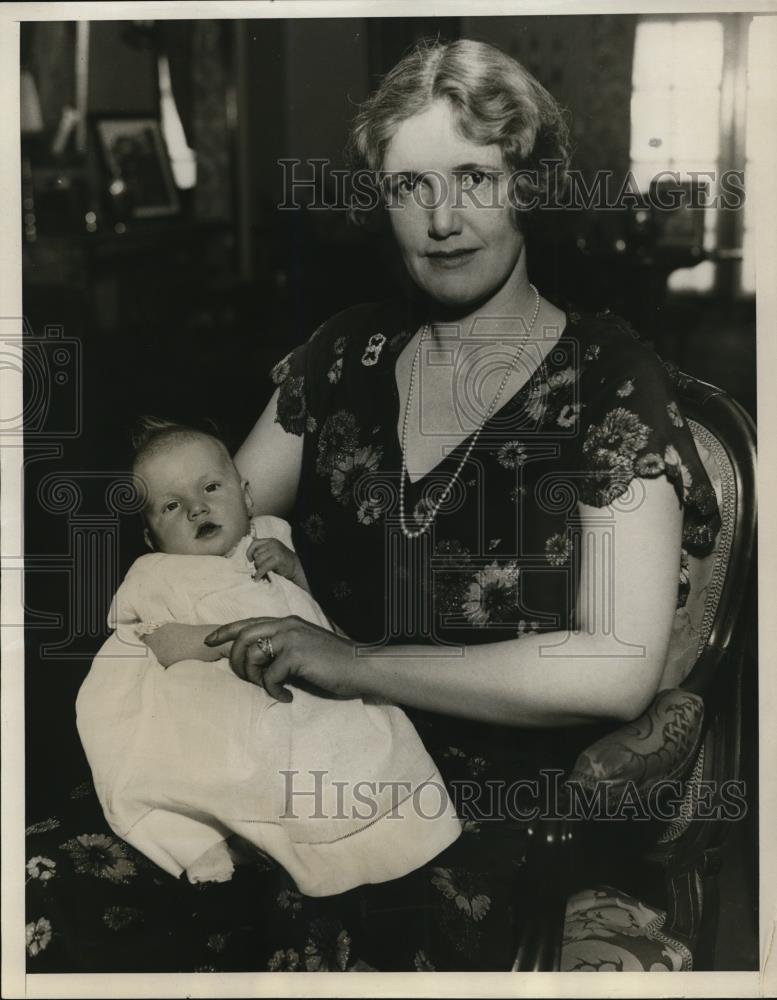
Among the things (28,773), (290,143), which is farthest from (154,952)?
(290,143)

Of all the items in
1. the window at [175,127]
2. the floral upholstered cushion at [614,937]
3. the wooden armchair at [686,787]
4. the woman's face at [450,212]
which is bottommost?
the floral upholstered cushion at [614,937]

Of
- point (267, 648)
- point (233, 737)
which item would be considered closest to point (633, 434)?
point (267, 648)

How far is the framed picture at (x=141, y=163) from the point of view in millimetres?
1684

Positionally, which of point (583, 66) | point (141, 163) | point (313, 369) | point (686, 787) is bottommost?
point (686, 787)

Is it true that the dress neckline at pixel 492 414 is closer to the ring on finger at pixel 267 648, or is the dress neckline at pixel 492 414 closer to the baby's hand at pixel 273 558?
the baby's hand at pixel 273 558

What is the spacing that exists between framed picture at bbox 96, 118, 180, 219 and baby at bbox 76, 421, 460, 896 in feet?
1.30

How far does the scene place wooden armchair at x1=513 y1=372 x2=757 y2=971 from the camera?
158 cm

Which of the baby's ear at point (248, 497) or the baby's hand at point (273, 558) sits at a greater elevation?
the baby's ear at point (248, 497)

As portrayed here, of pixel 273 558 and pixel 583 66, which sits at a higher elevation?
pixel 583 66

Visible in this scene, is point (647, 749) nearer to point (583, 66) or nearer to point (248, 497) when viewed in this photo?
point (248, 497)

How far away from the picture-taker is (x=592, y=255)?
1.65 meters

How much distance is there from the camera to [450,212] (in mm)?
1606

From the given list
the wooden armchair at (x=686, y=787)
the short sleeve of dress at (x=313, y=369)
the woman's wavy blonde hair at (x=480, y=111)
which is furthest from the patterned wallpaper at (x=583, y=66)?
the short sleeve of dress at (x=313, y=369)

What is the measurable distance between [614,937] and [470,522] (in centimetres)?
76
